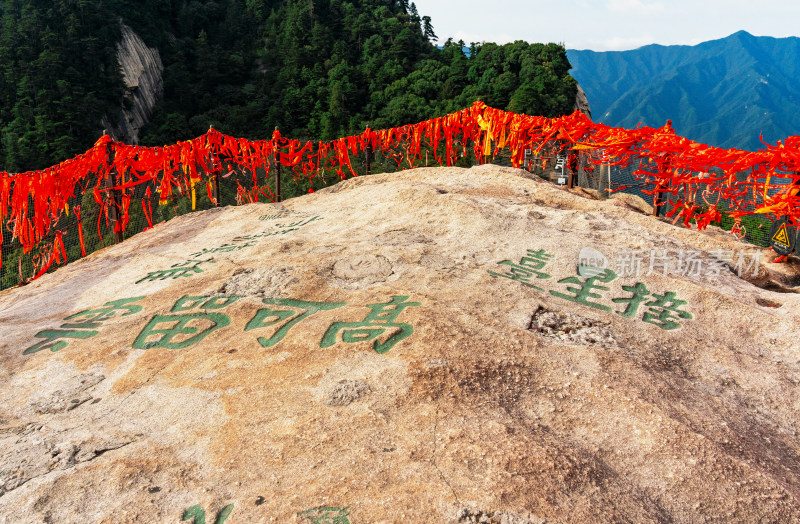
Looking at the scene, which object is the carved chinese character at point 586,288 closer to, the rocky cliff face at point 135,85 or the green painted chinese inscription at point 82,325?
the green painted chinese inscription at point 82,325

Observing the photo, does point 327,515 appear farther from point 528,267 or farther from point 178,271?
point 178,271

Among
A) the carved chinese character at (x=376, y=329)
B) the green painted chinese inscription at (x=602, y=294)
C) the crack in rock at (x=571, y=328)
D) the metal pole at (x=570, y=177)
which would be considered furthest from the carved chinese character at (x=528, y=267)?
the metal pole at (x=570, y=177)

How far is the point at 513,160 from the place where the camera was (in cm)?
714

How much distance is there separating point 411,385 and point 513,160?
17.9 ft

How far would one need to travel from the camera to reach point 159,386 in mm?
2516


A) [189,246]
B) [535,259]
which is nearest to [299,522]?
[535,259]

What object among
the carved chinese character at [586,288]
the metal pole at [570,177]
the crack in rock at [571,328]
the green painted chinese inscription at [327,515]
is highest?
the metal pole at [570,177]

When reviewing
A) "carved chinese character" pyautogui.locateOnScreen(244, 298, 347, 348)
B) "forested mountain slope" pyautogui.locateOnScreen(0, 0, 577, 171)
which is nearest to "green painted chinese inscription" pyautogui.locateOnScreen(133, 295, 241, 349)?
"carved chinese character" pyautogui.locateOnScreen(244, 298, 347, 348)

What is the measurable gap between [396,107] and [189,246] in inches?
881

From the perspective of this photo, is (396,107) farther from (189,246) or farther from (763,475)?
(763,475)

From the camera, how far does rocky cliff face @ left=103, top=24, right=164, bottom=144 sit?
28.4 meters

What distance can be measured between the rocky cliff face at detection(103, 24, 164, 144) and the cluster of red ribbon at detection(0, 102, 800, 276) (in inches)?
924

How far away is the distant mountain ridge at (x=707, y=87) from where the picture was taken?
40.8 m

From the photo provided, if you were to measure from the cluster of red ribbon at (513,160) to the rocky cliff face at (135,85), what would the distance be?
23461 millimetres
